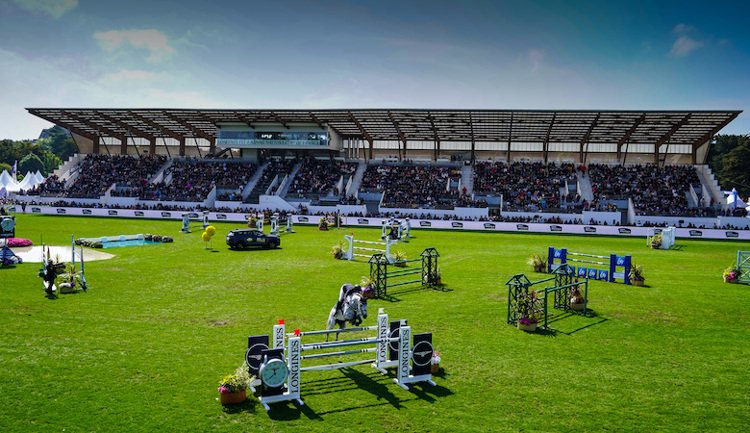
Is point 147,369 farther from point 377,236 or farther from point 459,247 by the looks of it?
point 377,236

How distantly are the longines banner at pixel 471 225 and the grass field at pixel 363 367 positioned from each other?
2617cm

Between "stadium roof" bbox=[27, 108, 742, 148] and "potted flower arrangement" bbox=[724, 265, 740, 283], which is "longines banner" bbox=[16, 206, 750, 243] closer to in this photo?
"stadium roof" bbox=[27, 108, 742, 148]

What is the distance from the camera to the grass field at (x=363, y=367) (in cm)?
970

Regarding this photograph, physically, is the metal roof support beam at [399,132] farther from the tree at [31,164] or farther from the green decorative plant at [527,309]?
the tree at [31,164]

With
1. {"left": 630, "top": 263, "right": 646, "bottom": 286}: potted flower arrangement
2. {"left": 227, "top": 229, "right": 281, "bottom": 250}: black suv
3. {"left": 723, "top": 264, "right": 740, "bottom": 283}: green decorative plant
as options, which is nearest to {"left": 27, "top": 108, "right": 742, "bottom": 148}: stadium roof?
{"left": 227, "top": 229, "right": 281, "bottom": 250}: black suv

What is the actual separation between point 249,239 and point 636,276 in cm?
2171

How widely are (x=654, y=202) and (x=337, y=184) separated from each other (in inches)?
1470

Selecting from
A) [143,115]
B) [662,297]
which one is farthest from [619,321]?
[143,115]

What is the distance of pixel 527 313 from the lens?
15.7 meters

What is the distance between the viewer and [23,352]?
12.6 metres

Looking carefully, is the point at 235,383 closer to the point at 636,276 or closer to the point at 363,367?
the point at 363,367

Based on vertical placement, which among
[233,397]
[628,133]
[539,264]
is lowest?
[233,397]

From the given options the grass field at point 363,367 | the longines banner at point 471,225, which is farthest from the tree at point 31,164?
the grass field at point 363,367

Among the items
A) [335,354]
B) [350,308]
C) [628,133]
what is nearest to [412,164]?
[628,133]
